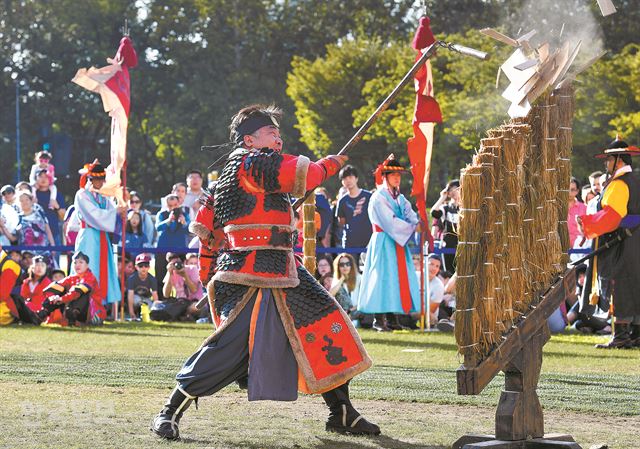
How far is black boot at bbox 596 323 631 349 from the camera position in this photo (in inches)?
495

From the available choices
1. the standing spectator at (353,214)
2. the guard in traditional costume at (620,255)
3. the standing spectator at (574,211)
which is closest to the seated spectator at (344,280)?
the standing spectator at (353,214)

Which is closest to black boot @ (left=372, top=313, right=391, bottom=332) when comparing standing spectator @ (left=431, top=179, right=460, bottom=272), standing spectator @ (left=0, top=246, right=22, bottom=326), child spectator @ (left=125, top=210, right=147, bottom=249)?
standing spectator @ (left=431, top=179, right=460, bottom=272)

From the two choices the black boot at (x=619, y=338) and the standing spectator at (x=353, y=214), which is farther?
the standing spectator at (x=353, y=214)

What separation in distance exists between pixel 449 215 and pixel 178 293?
12.0 feet

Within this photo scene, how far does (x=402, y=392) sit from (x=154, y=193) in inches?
1721

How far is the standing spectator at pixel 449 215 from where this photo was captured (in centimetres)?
1573

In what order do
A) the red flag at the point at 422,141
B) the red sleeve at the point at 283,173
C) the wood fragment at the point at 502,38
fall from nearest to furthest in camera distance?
the wood fragment at the point at 502,38 → the red sleeve at the point at 283,173 → the red flag at the point at 422,141

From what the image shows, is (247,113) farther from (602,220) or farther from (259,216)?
(602,220)

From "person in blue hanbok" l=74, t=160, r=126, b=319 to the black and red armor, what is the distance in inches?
357

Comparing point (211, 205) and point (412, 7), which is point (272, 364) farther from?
point (412, 7)

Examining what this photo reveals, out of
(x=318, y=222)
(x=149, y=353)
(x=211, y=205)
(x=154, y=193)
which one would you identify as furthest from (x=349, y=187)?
(x=154, y=193)

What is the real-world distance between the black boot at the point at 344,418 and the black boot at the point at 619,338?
600 cm

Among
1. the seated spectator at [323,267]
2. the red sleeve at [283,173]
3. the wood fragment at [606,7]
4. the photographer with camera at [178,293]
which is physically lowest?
the photographer with camera at [178,293]

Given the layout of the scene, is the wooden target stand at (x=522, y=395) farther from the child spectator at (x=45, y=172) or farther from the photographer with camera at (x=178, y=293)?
the child spectator at (x=45, y=172)
